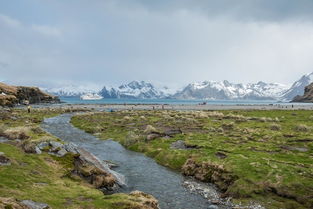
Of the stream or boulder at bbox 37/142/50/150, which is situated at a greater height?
boulder at bbox 37/142/50/150

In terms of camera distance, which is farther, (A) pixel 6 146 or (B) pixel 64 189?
(A) pixel 6 146

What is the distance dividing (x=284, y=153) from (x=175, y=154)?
1751 centimetres

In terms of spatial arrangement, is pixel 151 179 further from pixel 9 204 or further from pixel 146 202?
pixel 9 204

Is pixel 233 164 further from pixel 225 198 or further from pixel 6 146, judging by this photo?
pixel 6 146

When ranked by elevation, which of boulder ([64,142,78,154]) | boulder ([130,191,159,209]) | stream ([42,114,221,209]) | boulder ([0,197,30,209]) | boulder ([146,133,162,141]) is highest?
boulder ([0,197,30,209])

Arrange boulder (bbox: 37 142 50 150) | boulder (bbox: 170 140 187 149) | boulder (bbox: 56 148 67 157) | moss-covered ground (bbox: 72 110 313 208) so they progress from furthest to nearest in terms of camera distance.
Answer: boulder (bbox: 170 140 187 149) → boulder (bbox: 37 142 50 150) → boulder (bbox: 56 148 67 157) → moss-covered ground (bbox: 72 110 313 208)

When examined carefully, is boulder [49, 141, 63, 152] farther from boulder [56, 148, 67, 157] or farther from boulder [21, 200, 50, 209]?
boulder [21, 200, 50, 209]

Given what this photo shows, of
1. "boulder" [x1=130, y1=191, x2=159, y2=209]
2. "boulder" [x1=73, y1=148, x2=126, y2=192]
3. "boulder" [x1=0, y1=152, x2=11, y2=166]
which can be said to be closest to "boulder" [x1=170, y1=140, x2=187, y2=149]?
"boulder" [x1=73, y1=148, x2=126, y2=192]

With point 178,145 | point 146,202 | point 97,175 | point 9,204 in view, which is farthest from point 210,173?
point 9,204

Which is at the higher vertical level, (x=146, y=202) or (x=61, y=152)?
(x=61, y=152)

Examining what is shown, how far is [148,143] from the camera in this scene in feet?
182

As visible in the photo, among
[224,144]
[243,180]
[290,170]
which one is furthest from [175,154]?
[290,170]

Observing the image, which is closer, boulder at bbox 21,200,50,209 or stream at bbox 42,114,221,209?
boulder at bbox 21,200,50,209

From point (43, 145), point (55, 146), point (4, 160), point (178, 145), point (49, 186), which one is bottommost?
point (178, 145)
